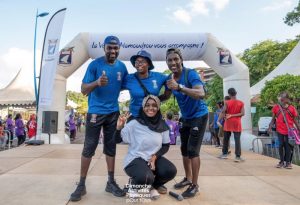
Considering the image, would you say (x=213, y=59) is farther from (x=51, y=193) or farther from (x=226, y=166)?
(x=51, y=193)

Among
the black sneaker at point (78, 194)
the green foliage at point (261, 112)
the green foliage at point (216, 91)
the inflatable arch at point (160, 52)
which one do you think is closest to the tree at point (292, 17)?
the green foliage at point (261, 112)

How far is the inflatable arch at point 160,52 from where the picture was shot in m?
10.2

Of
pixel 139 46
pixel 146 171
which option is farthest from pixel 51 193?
pixel 139 46

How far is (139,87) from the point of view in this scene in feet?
11.6

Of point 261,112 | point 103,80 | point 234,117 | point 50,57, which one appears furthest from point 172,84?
point 261,112

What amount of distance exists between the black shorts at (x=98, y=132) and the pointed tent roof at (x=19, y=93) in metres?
15.3

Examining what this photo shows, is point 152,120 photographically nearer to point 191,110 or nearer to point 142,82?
point 142,82

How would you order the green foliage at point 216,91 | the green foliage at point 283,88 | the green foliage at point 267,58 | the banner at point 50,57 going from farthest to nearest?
the green foliage at point 216,91 → the green foliage at point 267,58 → the green foliage at point 283,88 → the banner at point 50,57

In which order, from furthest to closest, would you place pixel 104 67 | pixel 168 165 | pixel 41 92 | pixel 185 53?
pixel 185 53 < pixel 41 92 < pixel 104 67 < pixel 168 165

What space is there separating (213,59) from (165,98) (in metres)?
7.24

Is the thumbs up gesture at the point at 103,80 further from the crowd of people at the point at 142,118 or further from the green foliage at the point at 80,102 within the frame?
the green foliage at the point at 80,102

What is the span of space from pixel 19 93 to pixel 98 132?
664 inches

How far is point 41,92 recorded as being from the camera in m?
9.72

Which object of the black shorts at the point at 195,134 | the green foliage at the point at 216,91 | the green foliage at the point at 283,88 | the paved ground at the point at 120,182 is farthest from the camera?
the green foliage at the point at 216,91
